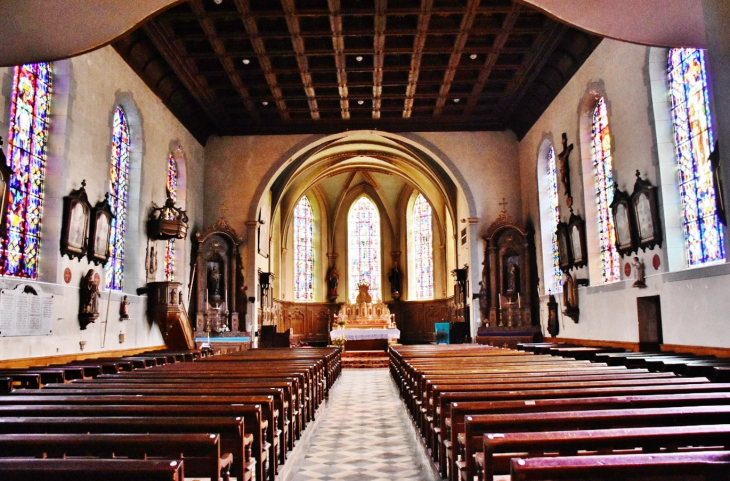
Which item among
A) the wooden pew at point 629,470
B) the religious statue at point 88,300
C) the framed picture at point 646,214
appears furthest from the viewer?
the religious statue at point 88,300

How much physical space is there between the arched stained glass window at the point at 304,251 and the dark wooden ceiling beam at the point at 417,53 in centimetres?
1228

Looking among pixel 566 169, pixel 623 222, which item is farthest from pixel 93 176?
pixel 566 169

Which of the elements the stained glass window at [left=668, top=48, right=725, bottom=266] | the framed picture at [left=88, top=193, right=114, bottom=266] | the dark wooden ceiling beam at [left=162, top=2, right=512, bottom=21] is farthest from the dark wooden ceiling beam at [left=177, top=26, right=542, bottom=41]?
the framed picture at [left=88, top=193, right=114, bottom=266]

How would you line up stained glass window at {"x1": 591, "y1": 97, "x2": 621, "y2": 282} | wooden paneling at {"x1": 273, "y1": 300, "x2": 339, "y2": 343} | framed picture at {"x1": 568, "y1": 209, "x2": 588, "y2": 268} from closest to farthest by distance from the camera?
stained glass window at {"x1": 591, "y1": 97, "x2": 621, "y2": 282} → framed picture at {"x1": 568, "y1": 209, "x2": 588, "y2": 268} → wooden paneling at {"x1": 273, "y1": 300, "x2": 339, "y2": 343}

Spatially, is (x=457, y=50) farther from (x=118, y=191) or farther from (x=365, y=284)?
(x=365, y=284)

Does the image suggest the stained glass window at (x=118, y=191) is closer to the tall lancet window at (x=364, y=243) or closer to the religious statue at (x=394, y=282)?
the religious statue at (x=394, y=282)

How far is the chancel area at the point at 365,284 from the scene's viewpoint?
331 cm

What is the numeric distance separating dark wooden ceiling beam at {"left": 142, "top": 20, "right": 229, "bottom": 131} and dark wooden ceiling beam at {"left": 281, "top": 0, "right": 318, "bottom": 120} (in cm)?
253

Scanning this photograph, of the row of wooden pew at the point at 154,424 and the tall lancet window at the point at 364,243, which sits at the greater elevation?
the tall lancet window at the point at 364,243

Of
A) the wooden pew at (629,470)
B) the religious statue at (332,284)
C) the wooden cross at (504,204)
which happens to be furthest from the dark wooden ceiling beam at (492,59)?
the religious statue at (332,284)

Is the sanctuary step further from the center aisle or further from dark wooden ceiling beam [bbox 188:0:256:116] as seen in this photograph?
dark wooden ceiling beam [bbox 188:0:256:116]

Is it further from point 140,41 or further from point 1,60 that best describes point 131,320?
point 1,60

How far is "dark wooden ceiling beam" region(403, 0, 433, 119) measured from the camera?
1181 cm

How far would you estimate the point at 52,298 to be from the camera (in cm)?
937
